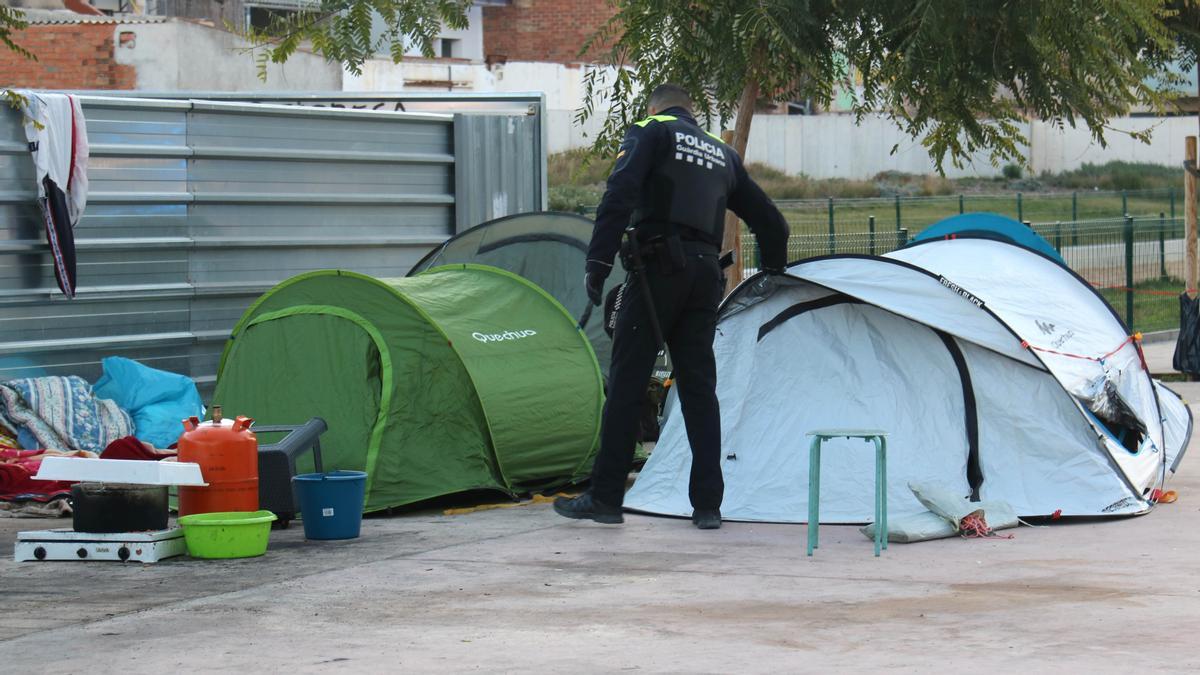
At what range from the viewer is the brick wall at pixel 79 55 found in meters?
22.9

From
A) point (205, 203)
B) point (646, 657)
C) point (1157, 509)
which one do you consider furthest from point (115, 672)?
point (205, 203)

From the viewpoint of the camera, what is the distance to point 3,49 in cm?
2331

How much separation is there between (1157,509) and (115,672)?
5373 millimetres

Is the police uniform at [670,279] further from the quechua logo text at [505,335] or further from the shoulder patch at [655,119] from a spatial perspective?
the quechua logo text at [505,335]

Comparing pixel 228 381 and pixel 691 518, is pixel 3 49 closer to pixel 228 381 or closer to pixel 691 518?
pixel 228 381

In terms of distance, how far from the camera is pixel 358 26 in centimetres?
809

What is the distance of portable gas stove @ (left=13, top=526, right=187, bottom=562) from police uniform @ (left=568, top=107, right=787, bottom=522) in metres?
2.04

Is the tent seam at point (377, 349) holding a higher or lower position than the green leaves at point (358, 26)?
lower

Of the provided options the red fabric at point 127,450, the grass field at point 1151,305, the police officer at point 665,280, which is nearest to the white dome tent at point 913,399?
the police officer at point 665,280

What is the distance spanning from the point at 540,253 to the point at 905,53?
8.90ft

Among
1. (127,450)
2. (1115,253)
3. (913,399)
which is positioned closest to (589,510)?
(913,399)

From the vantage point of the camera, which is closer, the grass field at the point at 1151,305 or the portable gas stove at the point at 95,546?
the portable gas stove at the point at 95,546

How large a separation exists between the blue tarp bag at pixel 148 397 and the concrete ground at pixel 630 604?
2476mm

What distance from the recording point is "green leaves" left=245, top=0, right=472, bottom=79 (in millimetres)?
7883
